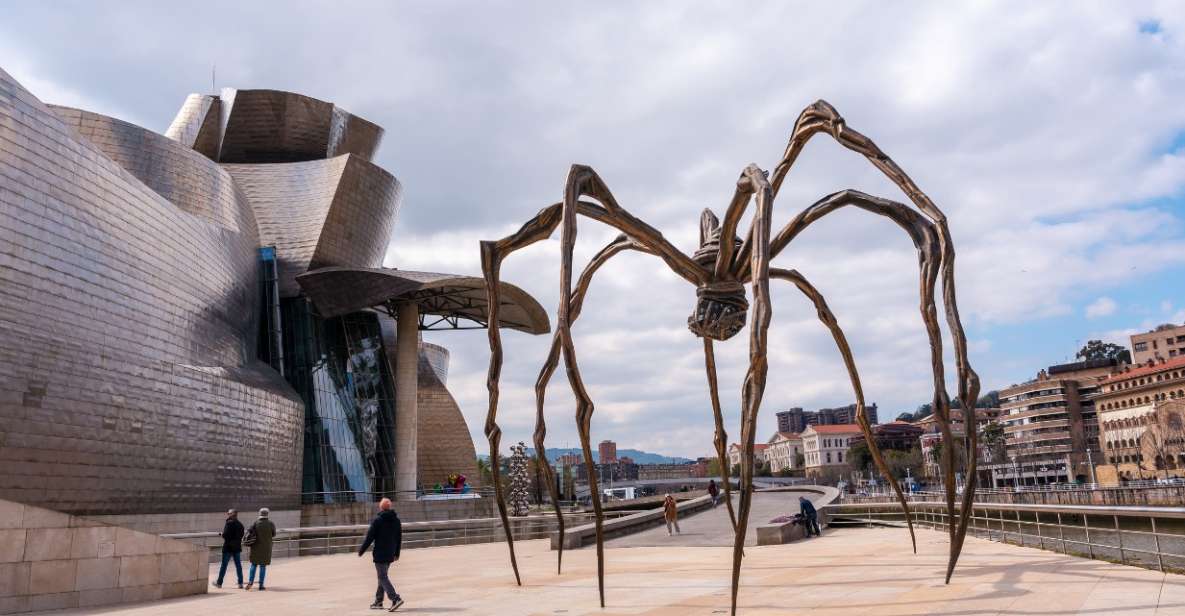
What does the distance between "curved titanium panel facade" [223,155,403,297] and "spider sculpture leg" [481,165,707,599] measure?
108 feet

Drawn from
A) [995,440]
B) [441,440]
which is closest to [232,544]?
[441,440]

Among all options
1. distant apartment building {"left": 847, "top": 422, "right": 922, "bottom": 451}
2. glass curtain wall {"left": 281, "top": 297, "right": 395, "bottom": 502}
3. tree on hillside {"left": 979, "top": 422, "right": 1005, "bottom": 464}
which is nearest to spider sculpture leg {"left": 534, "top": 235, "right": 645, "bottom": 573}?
glass curtain wall {"left": 281, "top": 297, "right": 395, "bottom": 502}

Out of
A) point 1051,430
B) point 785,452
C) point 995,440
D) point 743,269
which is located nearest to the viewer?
point 743,269

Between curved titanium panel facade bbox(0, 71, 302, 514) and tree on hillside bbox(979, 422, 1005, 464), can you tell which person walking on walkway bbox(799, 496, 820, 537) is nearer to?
curved titanium panel facade bbox(0, 71, 302, 514)

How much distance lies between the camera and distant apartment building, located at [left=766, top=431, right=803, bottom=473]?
155 meters

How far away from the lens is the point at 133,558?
34.8 ft

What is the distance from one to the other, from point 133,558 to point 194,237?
2193cm

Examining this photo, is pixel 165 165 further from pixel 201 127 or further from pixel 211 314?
pixel 201 127

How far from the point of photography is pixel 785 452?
159000 mm

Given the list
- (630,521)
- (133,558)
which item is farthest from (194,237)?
(133,558)

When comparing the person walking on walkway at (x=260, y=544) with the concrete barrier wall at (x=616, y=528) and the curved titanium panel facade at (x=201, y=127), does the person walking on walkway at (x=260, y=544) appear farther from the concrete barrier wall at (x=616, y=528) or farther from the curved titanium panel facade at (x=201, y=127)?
the curved titanium panel facade at (x=201, y=127)

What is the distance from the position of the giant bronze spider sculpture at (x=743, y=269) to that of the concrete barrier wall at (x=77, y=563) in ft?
20.0

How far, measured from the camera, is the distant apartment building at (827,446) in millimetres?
141625

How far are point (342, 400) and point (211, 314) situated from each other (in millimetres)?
10906
